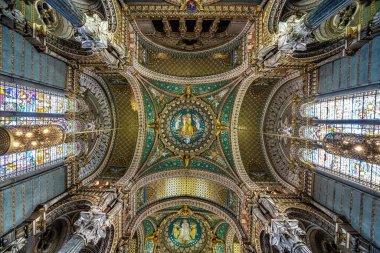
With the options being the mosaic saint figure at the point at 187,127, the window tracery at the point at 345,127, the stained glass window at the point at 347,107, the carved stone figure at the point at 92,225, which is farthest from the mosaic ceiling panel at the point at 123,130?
the stained glass window at the point at 347,107

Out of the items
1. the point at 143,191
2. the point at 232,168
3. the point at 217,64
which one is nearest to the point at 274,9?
the point at 217,64

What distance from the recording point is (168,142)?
19953 mm

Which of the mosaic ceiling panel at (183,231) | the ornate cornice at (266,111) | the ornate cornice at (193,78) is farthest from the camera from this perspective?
the mosaic ceiling panel at (183,231)

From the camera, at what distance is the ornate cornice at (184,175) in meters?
17.0

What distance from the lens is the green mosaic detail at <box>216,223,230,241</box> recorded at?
21781mm

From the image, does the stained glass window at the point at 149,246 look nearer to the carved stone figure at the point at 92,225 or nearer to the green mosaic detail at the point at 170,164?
the green mosaic detail at the point at 170,164

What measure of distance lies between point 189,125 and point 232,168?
5254 mm

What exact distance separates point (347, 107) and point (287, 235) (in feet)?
24.2

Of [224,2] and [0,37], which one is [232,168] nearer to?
[224,2]

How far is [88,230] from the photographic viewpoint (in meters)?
11.3

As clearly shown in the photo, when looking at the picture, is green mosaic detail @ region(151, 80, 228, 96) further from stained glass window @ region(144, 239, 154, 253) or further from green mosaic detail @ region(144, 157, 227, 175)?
stained glass window @ region(144, 239, 154, 253)

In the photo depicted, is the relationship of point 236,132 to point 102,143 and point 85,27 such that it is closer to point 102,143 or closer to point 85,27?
point 102,143

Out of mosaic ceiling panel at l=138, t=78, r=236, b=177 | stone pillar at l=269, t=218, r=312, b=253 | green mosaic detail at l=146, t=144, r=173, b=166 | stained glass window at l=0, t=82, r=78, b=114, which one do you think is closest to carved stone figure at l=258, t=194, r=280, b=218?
stone pillar at l=269, t=218, r=312, b=253

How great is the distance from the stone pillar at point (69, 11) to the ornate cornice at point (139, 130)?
629 centimetres
